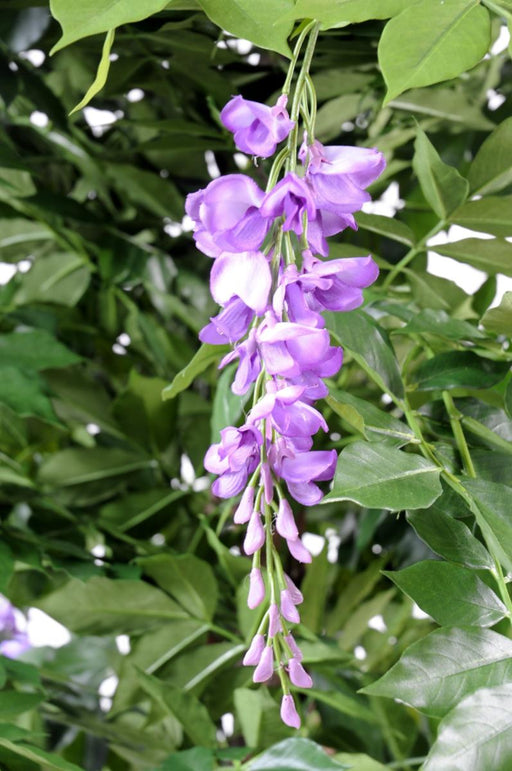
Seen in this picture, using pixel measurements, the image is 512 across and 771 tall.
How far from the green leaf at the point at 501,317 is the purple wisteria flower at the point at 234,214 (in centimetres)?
8

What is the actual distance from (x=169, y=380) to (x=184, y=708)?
17 centimetres

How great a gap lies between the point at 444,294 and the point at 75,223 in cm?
22

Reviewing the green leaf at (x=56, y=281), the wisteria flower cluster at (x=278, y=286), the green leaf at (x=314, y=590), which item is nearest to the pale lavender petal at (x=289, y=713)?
the wisteria flower cluster at (x=278, y=286)

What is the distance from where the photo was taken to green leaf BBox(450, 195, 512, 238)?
33cm

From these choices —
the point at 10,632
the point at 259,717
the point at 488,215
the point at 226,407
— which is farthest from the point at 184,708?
the point at 10,632

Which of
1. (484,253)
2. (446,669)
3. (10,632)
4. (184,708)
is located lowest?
(10,632)

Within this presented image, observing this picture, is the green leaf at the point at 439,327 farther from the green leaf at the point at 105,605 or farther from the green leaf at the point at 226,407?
the green leaf at the point at 105,605

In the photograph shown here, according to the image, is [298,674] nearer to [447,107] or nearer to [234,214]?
[234,214]

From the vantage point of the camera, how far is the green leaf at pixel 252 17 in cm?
23

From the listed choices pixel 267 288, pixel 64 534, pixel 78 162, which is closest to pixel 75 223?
pixel 78 162

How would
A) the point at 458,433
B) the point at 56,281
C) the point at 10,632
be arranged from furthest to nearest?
the point at 10,632 → the point at 56,281 → the point at 458,433

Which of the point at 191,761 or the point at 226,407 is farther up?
the point at 226,407

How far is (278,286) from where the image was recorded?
232 mm

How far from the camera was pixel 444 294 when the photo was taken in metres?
0.40
